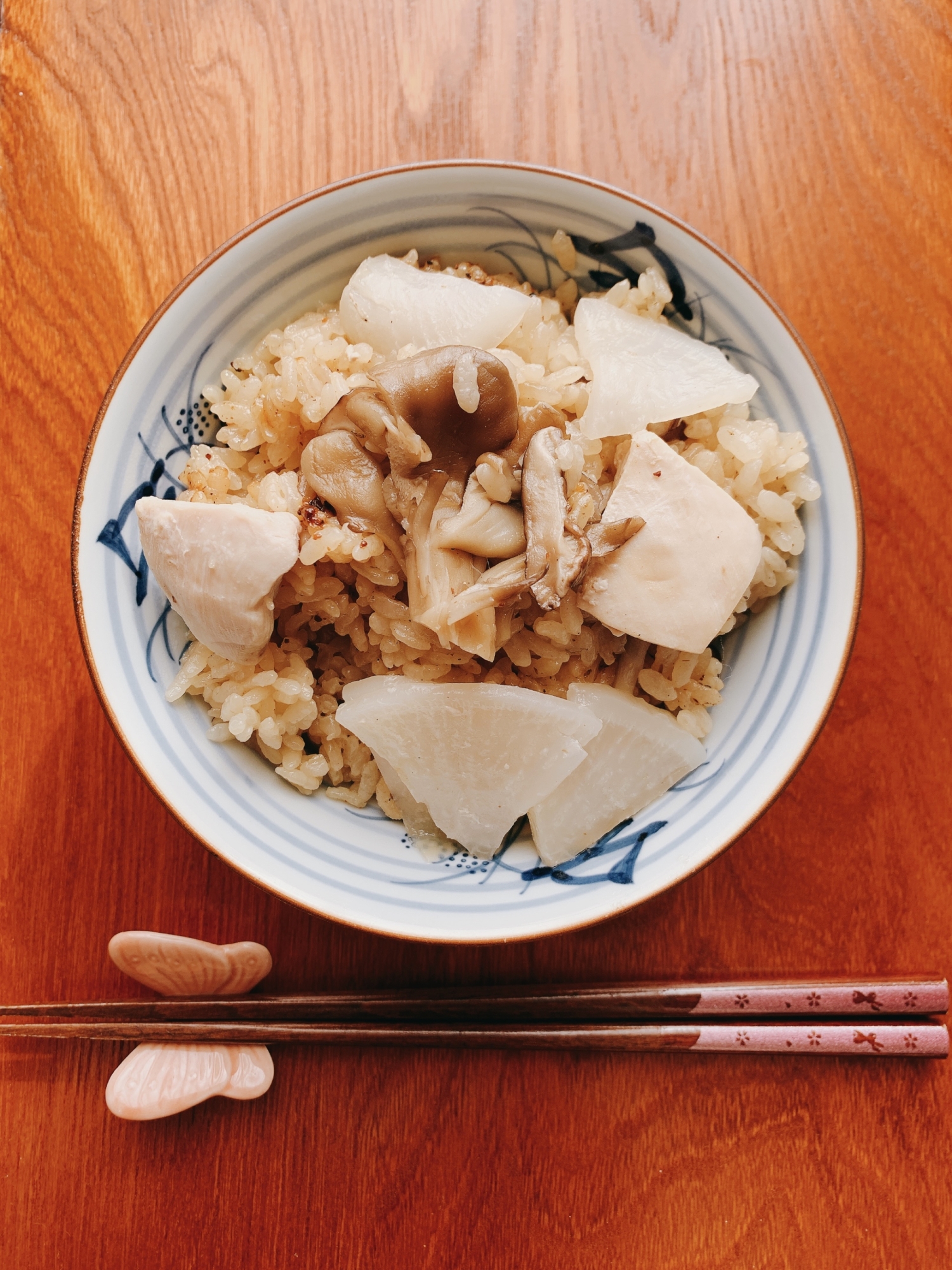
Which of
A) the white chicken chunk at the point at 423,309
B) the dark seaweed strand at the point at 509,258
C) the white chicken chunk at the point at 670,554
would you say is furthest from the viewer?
the dark seaweed strand at the point at 509,258

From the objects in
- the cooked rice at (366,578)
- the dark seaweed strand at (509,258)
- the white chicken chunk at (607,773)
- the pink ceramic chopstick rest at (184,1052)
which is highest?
the dark seaweed strand at (509,258)

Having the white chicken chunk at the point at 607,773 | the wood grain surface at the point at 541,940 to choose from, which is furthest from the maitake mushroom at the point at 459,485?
the wood grain surface at the point at 541,940

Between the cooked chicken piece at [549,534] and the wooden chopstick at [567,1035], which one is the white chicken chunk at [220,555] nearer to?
the cooked chicken piece at [549,534]

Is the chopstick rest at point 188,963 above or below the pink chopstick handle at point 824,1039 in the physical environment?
above

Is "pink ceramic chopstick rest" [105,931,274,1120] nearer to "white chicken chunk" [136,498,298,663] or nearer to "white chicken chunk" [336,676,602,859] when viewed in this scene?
"white chicken chunk" [336,676,602,859]

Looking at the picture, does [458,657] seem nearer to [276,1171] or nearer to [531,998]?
[531,998]

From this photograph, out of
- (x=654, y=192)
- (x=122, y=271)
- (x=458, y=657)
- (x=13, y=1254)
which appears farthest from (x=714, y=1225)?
(x=122, y=271)
